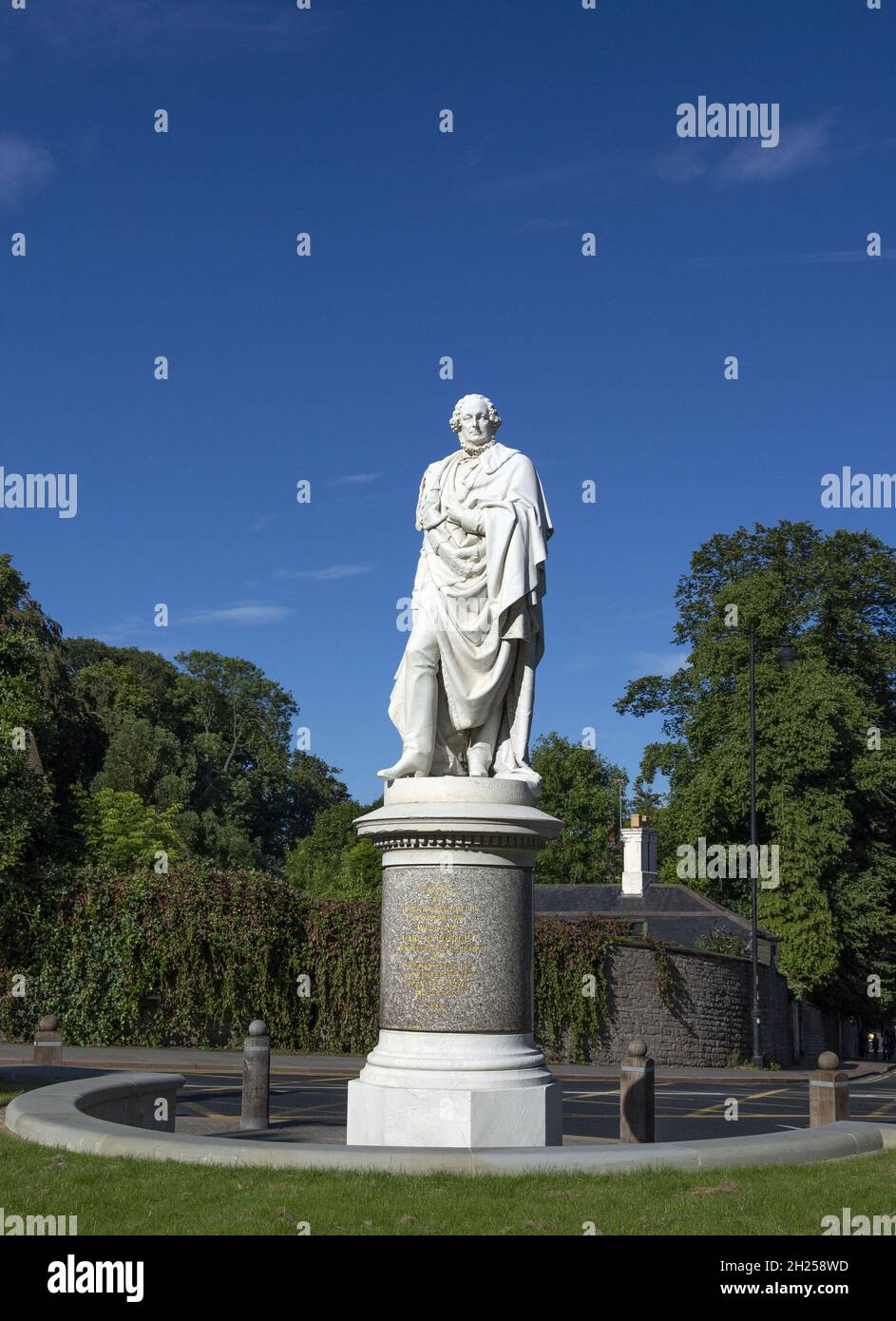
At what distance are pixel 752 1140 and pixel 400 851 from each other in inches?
130

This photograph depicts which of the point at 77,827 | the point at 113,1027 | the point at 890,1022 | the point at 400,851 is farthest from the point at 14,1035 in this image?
the point at 890,1022

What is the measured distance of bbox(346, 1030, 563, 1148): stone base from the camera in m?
10.2

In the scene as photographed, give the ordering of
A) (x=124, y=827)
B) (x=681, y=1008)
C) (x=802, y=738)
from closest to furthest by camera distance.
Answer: (x=681, y=1008) → (x=802, y=738) → (x=124, y=827)

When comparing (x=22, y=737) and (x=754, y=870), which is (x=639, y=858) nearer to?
(x=754, y=870)

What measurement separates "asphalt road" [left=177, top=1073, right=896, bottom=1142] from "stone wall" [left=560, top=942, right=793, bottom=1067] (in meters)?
8.03

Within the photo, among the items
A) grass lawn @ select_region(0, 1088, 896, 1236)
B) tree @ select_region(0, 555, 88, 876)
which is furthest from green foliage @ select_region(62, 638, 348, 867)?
grass lawn @ select_region(0, 1088, 896, 1236)

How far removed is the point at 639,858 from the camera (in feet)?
143

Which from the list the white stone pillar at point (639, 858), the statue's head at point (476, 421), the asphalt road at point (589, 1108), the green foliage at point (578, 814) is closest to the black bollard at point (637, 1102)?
the asphalt road at point (589, 1108)

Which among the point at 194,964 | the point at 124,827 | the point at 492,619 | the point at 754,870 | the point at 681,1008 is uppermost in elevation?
the point at 492,619

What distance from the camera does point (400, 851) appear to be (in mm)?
10867

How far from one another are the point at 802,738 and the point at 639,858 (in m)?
6.54

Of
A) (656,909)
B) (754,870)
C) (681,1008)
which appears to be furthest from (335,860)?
(681,1008)
